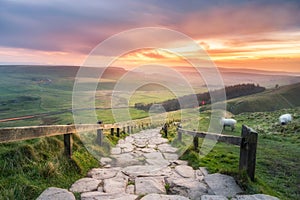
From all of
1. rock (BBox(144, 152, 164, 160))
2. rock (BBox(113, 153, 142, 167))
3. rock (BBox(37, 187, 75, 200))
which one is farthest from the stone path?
rock (BBox(144, 152, 164, 160))

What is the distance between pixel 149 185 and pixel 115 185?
0.63m

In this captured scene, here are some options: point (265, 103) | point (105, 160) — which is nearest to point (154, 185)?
point (105, 160)

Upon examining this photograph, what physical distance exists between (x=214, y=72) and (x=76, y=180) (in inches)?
284

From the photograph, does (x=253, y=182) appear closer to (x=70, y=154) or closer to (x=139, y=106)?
(x=70, y=154)

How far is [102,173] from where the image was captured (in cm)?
469

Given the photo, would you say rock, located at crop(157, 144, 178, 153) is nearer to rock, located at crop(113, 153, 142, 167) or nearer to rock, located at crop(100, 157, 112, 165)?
rock, located at crop(113, 153, 142, 167)

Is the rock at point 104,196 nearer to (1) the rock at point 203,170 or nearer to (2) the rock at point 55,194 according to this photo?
(2) the rock at point 55,194

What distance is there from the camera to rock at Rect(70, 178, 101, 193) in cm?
371

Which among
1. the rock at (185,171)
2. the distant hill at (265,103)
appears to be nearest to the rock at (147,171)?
the rock at (185,171)

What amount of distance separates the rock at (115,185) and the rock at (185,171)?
1.30m

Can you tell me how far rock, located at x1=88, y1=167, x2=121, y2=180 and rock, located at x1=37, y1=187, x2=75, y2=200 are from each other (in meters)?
1.04

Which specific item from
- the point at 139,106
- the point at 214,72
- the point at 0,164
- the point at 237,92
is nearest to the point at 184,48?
the point at 214,72

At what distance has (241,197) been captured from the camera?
3.38 m

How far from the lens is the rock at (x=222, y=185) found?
3635mm
